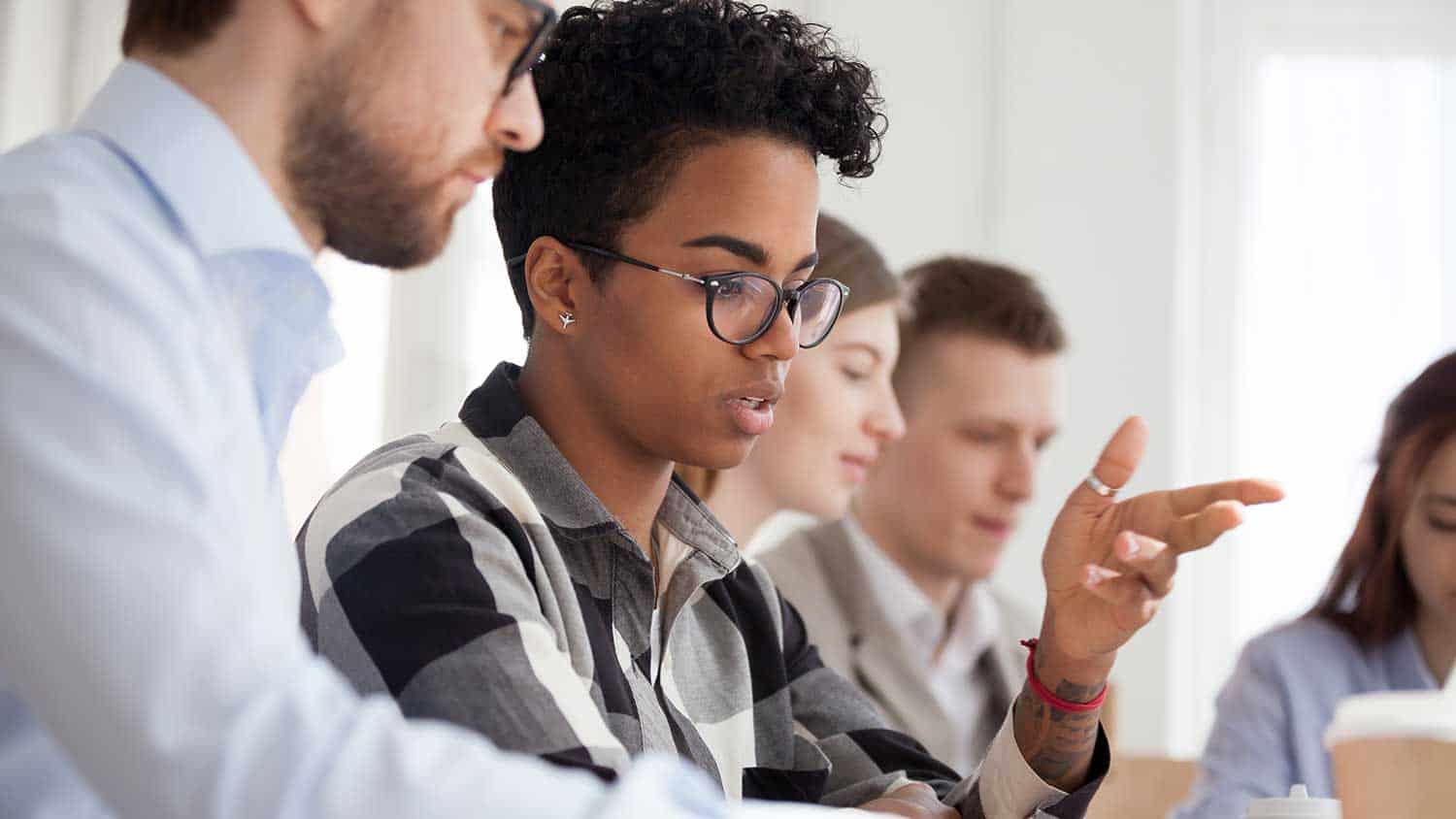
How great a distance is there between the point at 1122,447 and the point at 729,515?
128 centimetres

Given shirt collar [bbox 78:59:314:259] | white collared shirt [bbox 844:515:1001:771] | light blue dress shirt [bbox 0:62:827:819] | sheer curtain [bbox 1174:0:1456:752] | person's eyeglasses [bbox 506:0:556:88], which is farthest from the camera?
sheer curtain [bbox 1174:0:1456:752]

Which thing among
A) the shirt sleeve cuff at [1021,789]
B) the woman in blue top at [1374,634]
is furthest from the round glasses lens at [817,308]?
the woman in blue top at [1374,634]

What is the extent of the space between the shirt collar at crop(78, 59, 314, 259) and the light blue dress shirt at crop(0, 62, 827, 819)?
0.16 ft

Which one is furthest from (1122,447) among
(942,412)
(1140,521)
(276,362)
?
(942,412)

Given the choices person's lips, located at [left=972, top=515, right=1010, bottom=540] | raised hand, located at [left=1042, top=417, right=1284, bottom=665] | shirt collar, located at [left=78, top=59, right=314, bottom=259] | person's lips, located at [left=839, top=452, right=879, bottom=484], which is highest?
shirt collar, located at [left=78, top=59, right=314, bottom=259]

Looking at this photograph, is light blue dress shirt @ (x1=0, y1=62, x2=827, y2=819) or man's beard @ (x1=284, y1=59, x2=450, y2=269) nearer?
light blue dress shirt @ (x1=0, y1=62, x2=827, y2=819)

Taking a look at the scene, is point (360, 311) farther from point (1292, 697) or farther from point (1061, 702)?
point (1061, 702)

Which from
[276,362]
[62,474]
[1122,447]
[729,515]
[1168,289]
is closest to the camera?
[62,474]

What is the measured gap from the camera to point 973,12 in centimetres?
466

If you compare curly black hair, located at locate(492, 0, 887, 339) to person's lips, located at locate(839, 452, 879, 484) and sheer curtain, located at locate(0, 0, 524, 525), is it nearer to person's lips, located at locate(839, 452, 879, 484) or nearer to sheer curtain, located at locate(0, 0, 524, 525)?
person's lips, located at locate(839, 452, 879, 484)

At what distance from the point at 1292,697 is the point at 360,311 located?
257 centimetres

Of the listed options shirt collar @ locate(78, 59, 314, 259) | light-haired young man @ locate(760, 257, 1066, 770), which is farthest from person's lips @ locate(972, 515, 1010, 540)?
shirt collar @ locate(78, 59, 314, 259)

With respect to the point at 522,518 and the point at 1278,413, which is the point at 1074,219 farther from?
the point at 522,518

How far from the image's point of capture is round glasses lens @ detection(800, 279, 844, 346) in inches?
52.7
